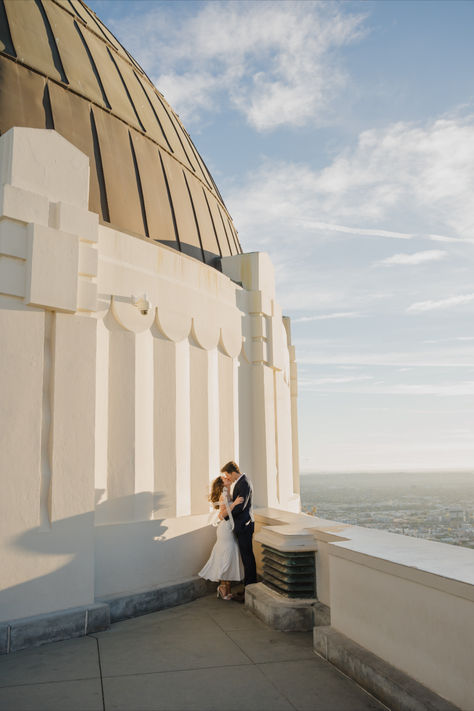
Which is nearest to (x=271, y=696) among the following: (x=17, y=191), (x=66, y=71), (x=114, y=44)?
(x=17, y=191)

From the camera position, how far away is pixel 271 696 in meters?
4.23

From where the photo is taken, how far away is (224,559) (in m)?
6.99

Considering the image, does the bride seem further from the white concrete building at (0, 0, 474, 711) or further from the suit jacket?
the white concrete building at (0, 0, 474, 711)

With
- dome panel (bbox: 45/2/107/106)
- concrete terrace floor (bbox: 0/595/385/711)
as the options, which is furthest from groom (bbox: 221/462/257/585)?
dome panel (bbox: 45/2/107/106)

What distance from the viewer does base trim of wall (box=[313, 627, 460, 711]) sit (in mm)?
3598

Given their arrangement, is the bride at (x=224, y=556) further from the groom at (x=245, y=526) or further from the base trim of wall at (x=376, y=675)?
the base trim of wall at (x=376, y=675)

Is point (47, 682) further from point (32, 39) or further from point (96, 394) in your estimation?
point (32, 39)

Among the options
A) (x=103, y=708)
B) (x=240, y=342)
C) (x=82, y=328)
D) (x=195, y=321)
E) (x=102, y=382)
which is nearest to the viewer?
(x=103, y=708)

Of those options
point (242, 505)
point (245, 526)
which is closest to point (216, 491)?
point (242, 505)

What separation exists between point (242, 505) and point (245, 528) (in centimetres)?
31

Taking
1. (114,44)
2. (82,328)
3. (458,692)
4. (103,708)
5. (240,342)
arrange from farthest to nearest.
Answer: (114,44)
(240,342)
(82,328)
(103,708)
(458,692)

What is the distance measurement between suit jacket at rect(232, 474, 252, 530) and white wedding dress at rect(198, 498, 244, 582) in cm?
8

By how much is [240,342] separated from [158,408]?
2.33 m

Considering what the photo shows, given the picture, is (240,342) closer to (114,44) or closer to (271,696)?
(271,696)
